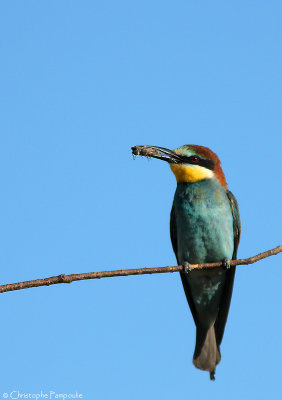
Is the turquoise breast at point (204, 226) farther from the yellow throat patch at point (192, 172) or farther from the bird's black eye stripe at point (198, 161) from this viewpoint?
the bird's black eye stripe at point (198, 161)

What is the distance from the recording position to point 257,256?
11.8ft

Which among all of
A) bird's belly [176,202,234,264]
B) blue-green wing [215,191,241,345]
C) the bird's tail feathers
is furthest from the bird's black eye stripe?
the bird's tail feathers

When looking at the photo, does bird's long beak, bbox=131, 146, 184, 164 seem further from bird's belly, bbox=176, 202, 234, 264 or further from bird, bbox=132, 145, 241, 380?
bird's belly, bbox=176, 202, 234, 264

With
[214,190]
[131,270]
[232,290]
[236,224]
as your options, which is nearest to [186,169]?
[214,190]

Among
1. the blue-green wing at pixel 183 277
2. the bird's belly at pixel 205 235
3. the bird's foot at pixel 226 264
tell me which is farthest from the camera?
the blue-green wing at pixel 183 277

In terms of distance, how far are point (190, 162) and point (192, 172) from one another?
0.32ft

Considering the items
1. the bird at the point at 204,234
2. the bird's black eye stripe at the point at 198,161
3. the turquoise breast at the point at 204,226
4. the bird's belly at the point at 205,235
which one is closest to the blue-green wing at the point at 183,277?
the bird at the point at 204,234

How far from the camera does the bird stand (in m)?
5.11

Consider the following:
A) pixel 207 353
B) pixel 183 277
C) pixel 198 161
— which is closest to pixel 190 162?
pixel 198 161

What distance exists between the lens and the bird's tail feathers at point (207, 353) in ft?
17.6

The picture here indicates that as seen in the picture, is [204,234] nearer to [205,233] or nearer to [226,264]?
[205,233]

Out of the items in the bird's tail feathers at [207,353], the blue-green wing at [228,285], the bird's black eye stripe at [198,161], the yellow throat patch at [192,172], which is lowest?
the bird's tail feathers at [207,353]

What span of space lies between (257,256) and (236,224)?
1.77 metres

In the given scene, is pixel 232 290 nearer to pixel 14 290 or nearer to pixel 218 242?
pixel 218 242
